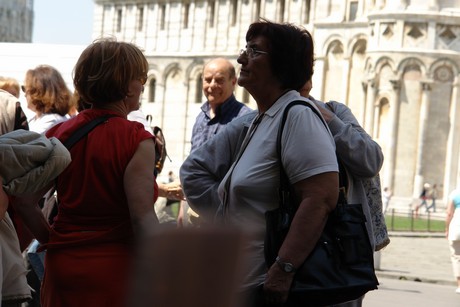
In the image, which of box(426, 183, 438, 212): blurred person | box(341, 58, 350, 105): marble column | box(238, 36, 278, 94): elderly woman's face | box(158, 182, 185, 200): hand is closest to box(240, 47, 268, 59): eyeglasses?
box(238, 36, 278, 94): elderly woman's face

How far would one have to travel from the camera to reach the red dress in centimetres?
468

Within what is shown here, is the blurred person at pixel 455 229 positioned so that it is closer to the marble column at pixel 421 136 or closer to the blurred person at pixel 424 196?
the blurred person at pixel 424 196

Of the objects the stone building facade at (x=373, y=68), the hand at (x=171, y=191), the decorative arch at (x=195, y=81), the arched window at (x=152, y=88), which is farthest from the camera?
the arched window at (x=152, y=88)

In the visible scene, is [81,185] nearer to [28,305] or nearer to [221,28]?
[28,305]

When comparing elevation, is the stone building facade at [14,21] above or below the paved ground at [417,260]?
above

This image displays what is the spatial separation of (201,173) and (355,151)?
61 cm

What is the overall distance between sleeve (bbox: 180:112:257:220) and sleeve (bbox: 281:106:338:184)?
50cm

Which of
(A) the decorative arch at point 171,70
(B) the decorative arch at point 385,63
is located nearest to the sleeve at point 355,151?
(B) the decorative arch at point 385,63

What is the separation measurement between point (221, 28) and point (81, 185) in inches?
2440

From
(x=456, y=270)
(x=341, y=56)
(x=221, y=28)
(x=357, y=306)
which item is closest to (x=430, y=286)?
(x=456, y=270)

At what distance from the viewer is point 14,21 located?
126938mm

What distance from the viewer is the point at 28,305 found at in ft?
27.3

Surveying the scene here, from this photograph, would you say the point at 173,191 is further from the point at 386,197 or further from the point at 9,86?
the point at 386,197

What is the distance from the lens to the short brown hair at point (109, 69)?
482cm
